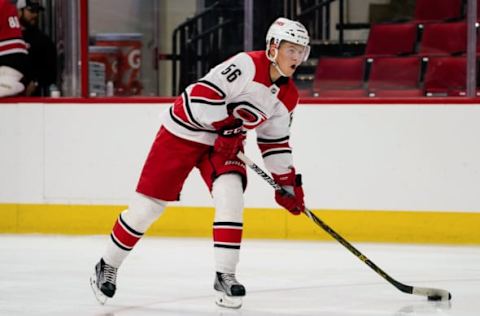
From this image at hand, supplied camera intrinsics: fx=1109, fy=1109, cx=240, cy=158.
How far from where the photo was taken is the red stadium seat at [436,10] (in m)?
5.77

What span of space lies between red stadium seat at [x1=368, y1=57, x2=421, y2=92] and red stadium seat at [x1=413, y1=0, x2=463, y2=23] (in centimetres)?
23

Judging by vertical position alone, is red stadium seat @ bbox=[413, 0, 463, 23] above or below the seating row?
above

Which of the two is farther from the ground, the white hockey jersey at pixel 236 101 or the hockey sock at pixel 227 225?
the white hockey jersey at pixel 236 101

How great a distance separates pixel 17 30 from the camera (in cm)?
632

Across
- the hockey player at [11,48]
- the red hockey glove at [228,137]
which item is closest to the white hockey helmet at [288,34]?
the red hockey glove at [228,137]

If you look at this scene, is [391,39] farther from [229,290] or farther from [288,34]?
[229,290]

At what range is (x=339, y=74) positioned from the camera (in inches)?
229

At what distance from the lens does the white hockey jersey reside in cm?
360

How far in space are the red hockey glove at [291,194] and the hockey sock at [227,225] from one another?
21 cm

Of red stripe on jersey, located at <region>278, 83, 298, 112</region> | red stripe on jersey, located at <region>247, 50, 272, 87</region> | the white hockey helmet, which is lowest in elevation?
red stripe on jersey, located at <region>278, 83, 298, 112</region>

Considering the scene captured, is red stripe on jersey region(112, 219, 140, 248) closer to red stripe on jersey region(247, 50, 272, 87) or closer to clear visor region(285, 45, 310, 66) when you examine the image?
red stripe on jersey region(247, 50, 272, 87)

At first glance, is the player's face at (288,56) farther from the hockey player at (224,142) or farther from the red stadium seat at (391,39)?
the red stadium seat at (391,39)

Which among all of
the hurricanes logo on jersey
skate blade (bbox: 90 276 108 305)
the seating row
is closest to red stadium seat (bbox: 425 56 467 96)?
the seating row

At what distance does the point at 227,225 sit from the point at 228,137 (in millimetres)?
282
